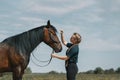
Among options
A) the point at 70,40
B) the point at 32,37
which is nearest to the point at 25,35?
the point at 32,37

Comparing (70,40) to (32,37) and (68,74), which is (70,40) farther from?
(32,37)

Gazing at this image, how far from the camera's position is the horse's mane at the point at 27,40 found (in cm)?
1306

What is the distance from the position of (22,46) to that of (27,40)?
0.28 m

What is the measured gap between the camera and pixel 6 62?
1291 centimetres

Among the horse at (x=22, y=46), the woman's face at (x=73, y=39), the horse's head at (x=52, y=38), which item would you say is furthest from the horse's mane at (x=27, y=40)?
the woman's face at (x=73, y=39)

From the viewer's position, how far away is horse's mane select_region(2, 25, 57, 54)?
1306 centimetres

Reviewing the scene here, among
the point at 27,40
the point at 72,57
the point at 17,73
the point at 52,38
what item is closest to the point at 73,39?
the point at 72,57

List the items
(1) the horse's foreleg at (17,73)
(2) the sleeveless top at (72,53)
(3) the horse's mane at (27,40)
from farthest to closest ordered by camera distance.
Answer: (3) the horse's mane at (27,40) → (1) the horse's foreleg at (17,73) → (2) the sleeveless top at (72,53)

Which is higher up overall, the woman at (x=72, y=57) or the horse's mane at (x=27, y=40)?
the horse's mane at (x=27, y=40)

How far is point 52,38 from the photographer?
13.1 m

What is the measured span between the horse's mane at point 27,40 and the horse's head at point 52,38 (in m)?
0.10

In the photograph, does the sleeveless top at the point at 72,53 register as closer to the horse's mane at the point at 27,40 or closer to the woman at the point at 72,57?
the woman at the point at 72,57

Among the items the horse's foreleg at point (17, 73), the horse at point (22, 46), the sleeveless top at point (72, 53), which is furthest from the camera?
the horse at point (22, 46)

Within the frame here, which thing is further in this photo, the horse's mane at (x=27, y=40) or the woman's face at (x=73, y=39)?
the horse's mane at (x=27, y=40)
